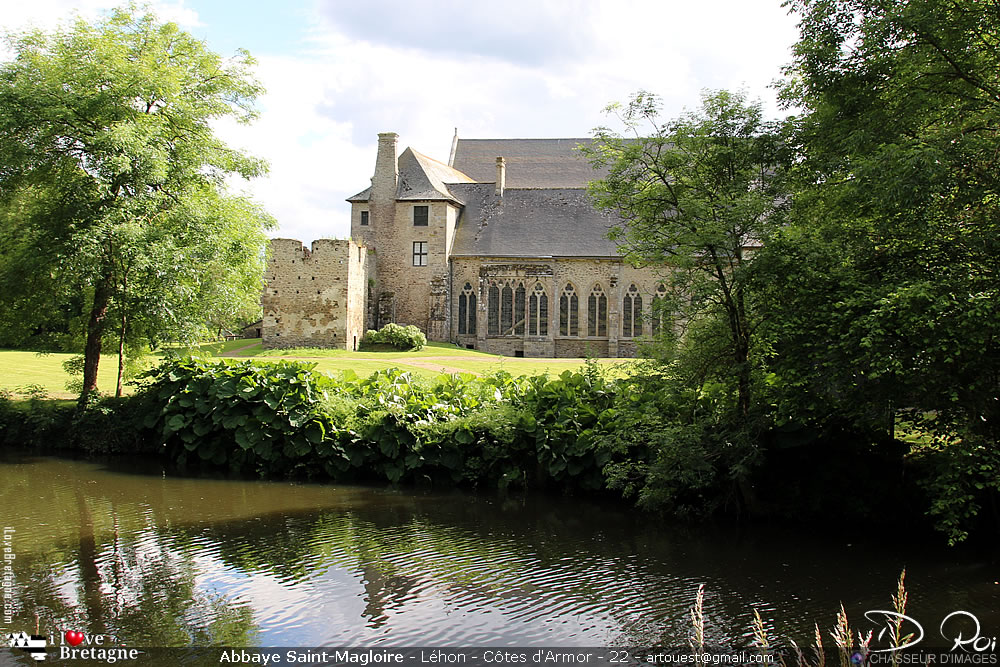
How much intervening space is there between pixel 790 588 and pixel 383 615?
482 cm

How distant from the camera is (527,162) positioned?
177 feet

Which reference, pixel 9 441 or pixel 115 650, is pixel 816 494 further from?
pixel 9 441

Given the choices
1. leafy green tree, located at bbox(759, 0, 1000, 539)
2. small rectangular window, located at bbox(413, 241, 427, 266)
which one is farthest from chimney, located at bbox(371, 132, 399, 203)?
leafy green tree, located at bbox(759, 0, 1000, 539)

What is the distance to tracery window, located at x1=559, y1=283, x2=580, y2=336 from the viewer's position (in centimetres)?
4469

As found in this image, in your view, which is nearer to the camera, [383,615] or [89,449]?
[383,615]

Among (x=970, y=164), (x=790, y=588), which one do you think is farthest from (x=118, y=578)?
(x=970, y=164)

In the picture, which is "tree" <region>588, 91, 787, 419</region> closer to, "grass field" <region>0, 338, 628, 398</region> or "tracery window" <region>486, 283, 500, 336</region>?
"grass field" <region>0, 338, 628, 398</region>

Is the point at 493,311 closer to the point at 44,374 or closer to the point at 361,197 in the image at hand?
the point at 361,197

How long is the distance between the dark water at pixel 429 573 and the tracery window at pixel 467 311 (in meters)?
30.9

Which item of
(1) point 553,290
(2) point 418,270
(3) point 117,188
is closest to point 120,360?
(3) point 117,188

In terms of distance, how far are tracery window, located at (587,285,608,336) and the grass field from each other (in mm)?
8715

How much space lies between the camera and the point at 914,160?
31.0ft
